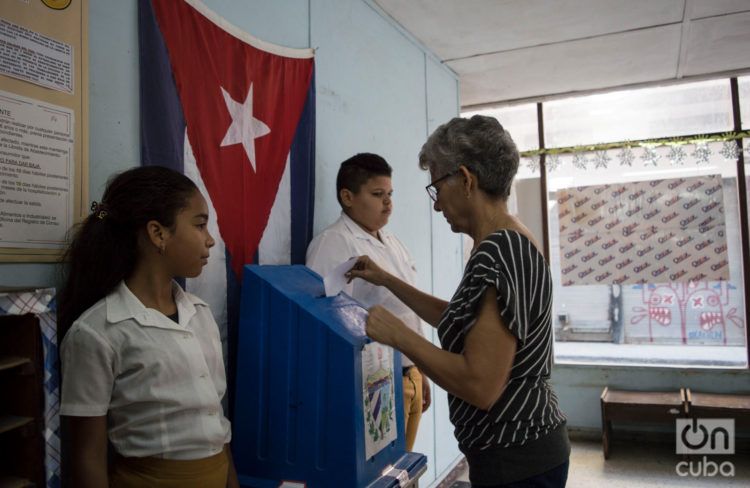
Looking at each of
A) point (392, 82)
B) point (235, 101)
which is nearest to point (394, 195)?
point (392, 82)

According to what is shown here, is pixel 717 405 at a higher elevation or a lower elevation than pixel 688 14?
lower

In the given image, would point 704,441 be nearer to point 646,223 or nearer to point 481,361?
point 646,223

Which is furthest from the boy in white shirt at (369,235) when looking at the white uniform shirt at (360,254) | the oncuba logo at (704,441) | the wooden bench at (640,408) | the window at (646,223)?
the window at (646,223)

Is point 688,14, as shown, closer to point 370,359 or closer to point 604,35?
point 604,35

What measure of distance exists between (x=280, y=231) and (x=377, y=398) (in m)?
0.80

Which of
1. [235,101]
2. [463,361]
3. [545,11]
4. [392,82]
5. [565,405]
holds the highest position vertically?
[545,11]

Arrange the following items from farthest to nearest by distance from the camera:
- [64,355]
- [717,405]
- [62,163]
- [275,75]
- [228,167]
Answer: [717,405] < [275,75] < [228,167] < [62,163] < [64,355]

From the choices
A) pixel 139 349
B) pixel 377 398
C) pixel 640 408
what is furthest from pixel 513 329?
pixel 640 408

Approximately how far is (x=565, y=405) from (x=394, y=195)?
291cm

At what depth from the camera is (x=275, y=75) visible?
212 cm

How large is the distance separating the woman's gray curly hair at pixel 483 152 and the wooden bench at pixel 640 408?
3.57 meters

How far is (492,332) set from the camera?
46.2 inches

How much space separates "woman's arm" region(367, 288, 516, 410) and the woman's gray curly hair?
31 cm

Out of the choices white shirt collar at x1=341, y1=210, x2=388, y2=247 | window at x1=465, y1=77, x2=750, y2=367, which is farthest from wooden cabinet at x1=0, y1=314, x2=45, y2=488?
window at x1=465, y1=77, x2=750, y2=367
